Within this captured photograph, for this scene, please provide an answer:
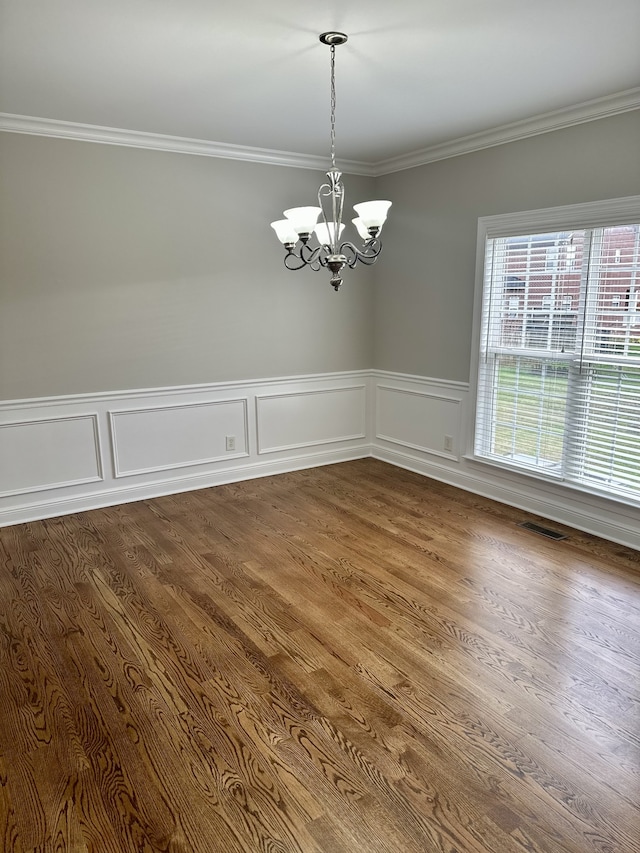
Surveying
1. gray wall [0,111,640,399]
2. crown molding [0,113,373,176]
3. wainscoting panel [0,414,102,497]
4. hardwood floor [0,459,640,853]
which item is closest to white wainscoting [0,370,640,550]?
wainscoting panel [0,414,102,497]

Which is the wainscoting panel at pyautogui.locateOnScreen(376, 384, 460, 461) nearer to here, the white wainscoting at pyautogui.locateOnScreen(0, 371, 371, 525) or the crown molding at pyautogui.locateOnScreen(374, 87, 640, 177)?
the white wainscoting at pyautogui.locateOnScreen(0, 371, 371, 525)

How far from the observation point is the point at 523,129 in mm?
3812

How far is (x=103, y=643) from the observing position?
8.70 feet

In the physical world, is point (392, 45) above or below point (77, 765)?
above

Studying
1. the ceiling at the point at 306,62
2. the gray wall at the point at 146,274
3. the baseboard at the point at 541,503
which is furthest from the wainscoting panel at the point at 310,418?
the ceiling at the point at 306,62

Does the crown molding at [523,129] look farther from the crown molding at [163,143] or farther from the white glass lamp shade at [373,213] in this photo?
the white glass lamp shade at [373,213]

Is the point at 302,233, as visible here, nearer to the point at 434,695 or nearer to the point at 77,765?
the point at 434,695

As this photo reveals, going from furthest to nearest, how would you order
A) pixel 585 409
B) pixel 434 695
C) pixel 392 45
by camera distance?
pixel 585 409
pixel 392 45
pixel 434 695

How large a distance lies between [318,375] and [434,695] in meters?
3.39

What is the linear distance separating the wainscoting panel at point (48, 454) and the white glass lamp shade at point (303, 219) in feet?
7.61

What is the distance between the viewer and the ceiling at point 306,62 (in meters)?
2.31

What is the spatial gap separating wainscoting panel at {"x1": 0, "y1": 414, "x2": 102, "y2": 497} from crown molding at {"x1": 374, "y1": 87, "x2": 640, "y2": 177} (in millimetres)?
3237

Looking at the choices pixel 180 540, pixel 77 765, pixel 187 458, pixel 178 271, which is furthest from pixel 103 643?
pixel 178 271

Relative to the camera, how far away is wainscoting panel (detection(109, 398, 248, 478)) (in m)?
4.39
